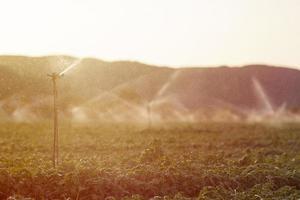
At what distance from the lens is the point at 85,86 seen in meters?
109

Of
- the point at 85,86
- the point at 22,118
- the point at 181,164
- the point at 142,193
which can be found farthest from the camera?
the point at 85,86

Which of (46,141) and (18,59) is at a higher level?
(18,59)

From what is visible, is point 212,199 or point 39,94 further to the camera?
point 39,94

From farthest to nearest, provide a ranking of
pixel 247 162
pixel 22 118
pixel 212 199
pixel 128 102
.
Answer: pixel 128 102 < pixel 22 118 < pixel 247 162 < pixel 212 199

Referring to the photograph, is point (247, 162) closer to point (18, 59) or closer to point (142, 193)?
point (142, 193)

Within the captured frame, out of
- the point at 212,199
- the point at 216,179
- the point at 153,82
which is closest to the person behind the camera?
the point at 212,199

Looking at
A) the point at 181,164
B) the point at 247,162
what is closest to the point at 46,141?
the point at 247,162

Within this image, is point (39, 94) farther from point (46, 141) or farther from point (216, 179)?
point (216, 179)

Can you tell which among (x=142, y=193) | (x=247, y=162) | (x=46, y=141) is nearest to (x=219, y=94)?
(x=46, y=141)

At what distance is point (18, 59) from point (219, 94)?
42.7 m

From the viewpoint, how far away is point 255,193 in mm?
19203

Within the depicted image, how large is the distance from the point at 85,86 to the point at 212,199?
92.1 metres

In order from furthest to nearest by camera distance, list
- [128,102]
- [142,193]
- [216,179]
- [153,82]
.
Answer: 1. [153,82]
2. [128,102]
3. [216,179]
4. [142,193]

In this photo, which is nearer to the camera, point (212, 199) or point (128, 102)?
point (212, 199)
